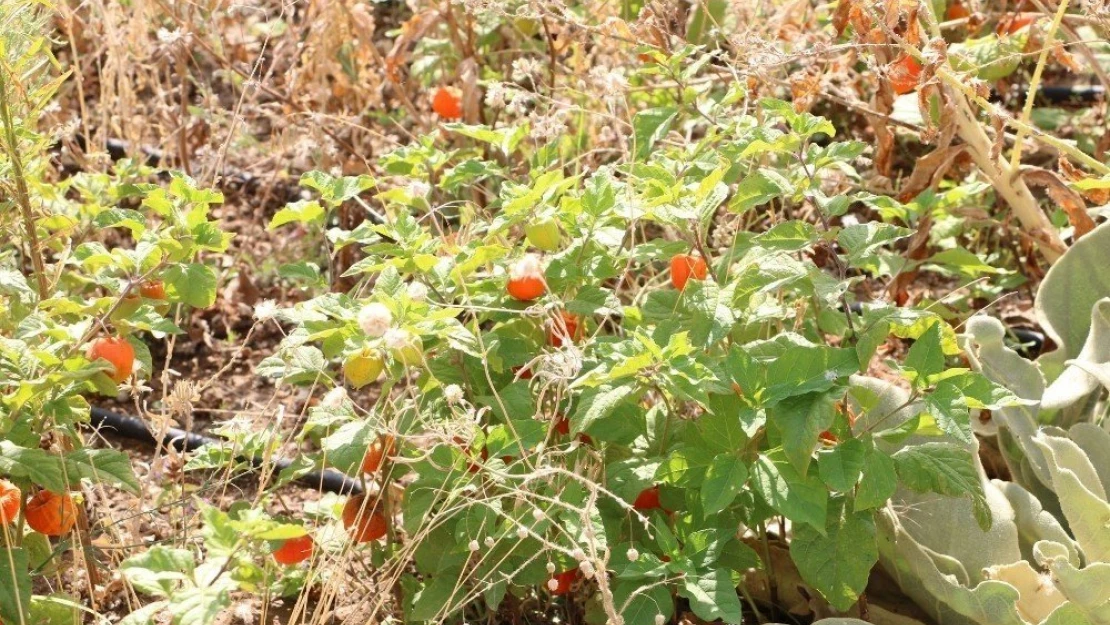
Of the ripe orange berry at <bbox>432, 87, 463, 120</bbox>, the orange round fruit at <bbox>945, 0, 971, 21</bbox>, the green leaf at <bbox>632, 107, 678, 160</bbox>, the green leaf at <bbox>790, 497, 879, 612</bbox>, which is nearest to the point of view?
the green leaf at <bbox>790, 497, 879, 612</bbox>

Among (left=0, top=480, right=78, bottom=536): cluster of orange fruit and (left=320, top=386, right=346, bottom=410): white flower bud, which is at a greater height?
(left=320, top=386, right=346, bottom=410): white flower bud

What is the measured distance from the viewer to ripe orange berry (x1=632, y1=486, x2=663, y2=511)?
1.86 metres

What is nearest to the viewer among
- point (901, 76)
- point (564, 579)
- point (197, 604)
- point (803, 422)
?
point (197, 604)

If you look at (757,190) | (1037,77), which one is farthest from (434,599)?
(1037,77)

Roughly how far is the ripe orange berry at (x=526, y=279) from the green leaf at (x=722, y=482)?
0.33 metres

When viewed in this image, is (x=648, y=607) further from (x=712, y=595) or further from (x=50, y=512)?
(x=50, y=512)

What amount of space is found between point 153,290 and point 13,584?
48 centimetres

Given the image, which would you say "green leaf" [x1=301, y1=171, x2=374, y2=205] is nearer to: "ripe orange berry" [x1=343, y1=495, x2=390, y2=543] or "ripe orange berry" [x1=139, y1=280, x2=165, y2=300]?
"ripe orange berry" [x1=139, y1=280, x2=165, y2=300]

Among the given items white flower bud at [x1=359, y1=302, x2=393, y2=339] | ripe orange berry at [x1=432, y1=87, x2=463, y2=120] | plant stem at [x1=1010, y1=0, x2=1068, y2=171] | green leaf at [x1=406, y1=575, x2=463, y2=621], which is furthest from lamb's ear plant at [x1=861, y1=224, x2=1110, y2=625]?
ripe orange berry at [x1=432, y1=87, x2=463, y2=120]

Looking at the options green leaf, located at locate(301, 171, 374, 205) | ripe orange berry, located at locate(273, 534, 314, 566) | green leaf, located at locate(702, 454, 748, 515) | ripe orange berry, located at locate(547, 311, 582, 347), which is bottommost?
ripe orange berry, located at locate(273, 534, 314, 566)

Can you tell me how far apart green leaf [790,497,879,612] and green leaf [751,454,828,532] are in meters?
0.09

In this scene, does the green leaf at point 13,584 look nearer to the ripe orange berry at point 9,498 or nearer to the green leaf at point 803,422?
the ripe orange berry at point 9,498

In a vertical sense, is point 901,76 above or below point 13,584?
above

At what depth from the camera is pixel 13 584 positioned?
5.48ft
